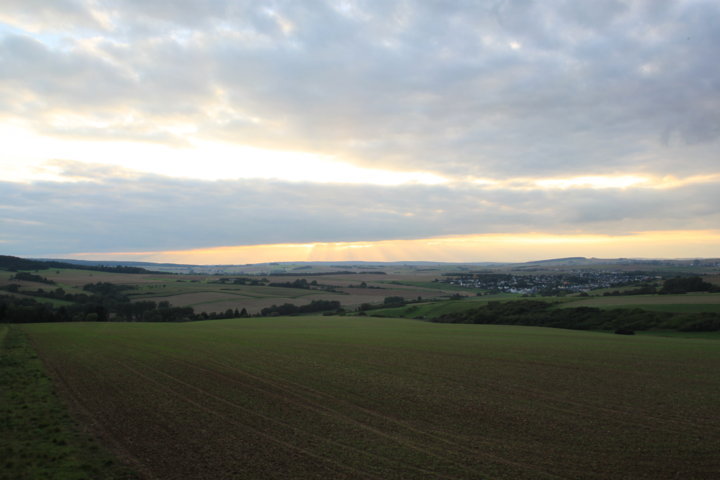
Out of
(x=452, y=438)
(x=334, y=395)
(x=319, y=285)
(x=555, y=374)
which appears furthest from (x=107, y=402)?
(x=319, y=285)

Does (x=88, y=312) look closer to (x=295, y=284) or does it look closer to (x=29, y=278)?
(x=29, y=278)

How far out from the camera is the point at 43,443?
12.1 m

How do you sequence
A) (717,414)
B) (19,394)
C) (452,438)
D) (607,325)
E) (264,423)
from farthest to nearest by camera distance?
(607,325) → (19,394) → (717,414) → (264,423) → (452,438)

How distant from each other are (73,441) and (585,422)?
612 inches

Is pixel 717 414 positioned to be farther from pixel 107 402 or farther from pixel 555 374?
pixel 107 402

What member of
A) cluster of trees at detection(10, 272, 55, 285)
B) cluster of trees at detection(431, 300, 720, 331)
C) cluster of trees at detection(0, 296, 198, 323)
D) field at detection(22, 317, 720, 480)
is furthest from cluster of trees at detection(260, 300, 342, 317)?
field at detection(22, 317, 720, 480)

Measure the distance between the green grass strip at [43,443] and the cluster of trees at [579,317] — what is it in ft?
177

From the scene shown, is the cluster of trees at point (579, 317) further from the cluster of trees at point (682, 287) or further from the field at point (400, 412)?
the field at point (400, 412)

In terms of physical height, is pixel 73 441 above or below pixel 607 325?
above

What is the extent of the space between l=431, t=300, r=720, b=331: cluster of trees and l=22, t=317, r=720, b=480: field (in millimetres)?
24095

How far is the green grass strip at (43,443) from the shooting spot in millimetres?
10297

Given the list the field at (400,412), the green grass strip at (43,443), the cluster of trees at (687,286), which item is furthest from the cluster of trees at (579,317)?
the green grass strip at (43,443)

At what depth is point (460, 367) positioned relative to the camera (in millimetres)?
25297

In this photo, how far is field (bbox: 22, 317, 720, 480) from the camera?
36.7ft
